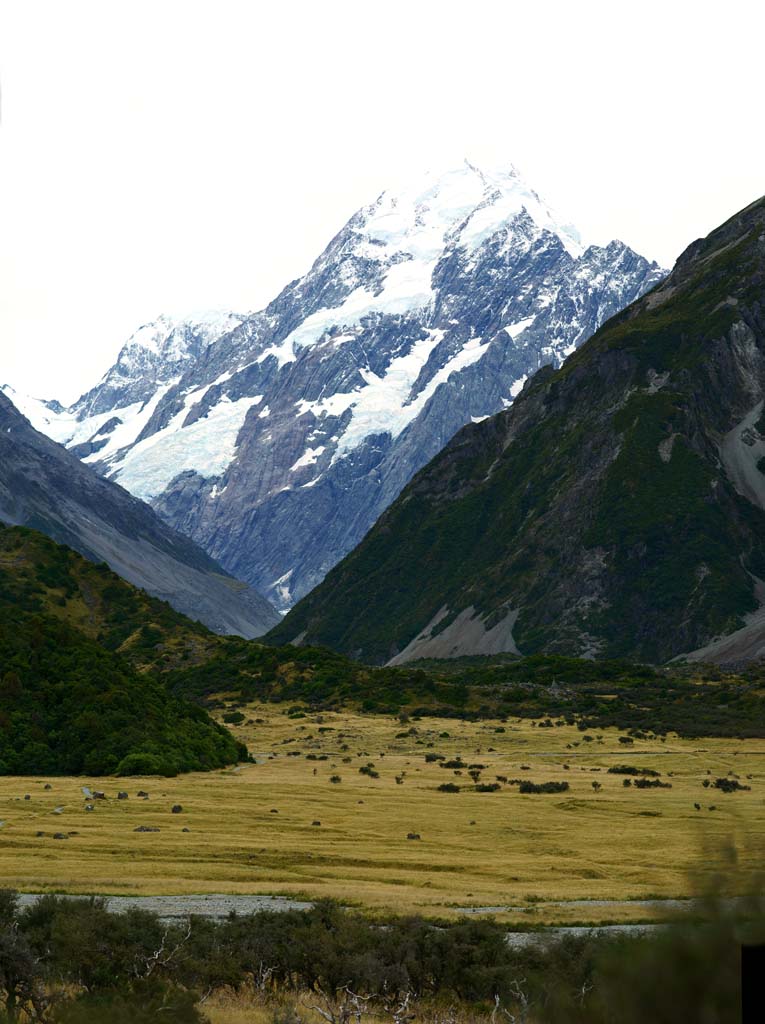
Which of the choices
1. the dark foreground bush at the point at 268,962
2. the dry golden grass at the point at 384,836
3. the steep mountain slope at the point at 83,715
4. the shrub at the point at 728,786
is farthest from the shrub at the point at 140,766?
the dark foreground bush at the point at 268,962

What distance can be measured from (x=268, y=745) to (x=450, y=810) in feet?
147

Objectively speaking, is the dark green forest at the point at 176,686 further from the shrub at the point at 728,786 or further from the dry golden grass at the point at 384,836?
the shrub at the point at 728,786

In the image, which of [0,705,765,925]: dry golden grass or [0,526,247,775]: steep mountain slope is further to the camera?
[0,526,247,775]: steep mountain slope

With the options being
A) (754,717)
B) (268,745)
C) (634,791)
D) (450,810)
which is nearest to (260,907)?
(450,810)

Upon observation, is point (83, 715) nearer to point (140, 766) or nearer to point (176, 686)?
point (140, 766)

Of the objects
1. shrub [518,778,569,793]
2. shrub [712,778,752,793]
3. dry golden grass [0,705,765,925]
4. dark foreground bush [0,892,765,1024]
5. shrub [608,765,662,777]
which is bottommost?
shrub [608,765,662,777]

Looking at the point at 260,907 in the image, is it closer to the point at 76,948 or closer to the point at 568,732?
the point at 76,948

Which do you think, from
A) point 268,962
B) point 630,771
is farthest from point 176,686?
point 268,962

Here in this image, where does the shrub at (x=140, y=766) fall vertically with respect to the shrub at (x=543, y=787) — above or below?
above

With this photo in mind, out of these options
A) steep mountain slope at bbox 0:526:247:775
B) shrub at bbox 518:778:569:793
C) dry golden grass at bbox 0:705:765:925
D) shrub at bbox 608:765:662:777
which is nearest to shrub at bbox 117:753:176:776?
steep mountain slope at bbox 0:526:247:775

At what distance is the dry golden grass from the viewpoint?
1485 inches

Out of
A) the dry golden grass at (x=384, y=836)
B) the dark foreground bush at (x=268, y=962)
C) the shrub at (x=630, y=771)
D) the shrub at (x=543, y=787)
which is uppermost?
the dark foreground bush at (x=268, y=962)

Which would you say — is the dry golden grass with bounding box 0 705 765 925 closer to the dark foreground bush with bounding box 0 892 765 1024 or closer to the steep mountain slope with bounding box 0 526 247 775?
the steep mountain slope with bounding box 0 526 247 775

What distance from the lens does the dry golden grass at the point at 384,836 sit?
124 feet
